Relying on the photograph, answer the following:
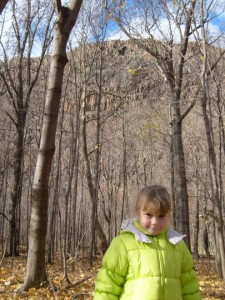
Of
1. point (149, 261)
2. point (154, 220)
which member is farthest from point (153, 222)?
point (149, 261)

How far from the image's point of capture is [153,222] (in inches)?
87.5

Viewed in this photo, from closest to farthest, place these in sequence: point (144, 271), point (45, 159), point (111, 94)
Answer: point (144, 271), point (45, 159), point (111, 94)

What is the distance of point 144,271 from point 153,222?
11.7 inches

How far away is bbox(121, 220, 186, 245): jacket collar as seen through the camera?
2.20 meters

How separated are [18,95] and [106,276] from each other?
12000 mm

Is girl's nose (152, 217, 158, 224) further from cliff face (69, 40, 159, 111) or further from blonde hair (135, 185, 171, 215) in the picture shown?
cliff face (69, 40, 159, 111)

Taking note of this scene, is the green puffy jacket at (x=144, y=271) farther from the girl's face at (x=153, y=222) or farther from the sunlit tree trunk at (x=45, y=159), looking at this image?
the sunlit tree trunk at (x=45, y=159)

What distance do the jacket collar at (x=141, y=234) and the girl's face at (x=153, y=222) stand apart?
42 mm

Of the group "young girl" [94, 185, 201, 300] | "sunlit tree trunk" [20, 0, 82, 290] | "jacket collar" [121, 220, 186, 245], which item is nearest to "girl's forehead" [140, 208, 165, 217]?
"young girl" [94, 185, 201, 300]

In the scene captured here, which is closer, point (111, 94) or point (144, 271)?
point (144, 271)


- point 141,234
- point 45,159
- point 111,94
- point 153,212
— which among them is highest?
point 111,94

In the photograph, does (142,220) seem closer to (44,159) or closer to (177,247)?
(177,247)

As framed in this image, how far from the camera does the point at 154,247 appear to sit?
2.21m

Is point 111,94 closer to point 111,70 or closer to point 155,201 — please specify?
point 111,70
